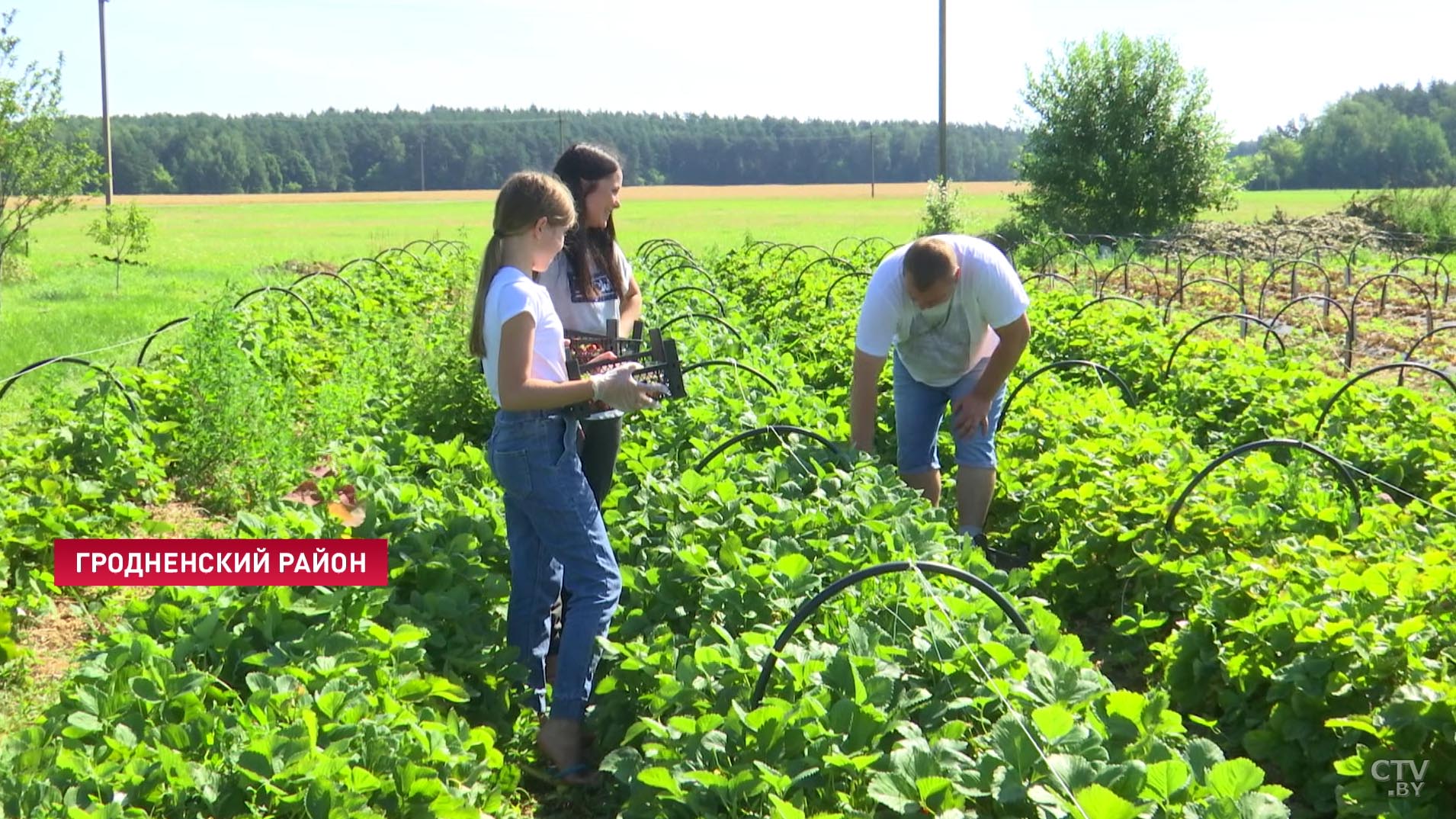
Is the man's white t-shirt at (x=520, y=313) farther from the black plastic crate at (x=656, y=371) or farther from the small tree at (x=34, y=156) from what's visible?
the small tree at (x=34, y=156)

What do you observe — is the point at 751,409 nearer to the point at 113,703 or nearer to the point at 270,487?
the point at 270,487

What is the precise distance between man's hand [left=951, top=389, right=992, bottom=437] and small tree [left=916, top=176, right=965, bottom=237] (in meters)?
19.3

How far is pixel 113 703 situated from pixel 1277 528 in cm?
371

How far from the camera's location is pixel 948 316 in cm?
498

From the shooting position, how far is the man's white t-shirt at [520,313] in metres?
3.24

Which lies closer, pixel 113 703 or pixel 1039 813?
pixel 1039 813

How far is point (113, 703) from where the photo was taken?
298 cm

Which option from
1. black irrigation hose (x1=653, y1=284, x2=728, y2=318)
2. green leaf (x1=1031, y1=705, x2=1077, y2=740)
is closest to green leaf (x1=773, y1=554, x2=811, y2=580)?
green leaf (x1=1031, y1=705, x2=1077, y2=740)

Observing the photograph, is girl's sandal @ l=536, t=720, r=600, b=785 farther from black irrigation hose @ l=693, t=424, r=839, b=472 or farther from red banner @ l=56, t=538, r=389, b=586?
black irrigation hose @ l=693, t=424, r=839, b=472

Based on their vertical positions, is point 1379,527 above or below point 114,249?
below

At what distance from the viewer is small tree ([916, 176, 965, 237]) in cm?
2445

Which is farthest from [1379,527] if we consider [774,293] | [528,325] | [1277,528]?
[774,293]

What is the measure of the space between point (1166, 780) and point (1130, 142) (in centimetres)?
2436

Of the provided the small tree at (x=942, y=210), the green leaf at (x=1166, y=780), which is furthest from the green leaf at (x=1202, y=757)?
the small tree at (x=942, y=210)
